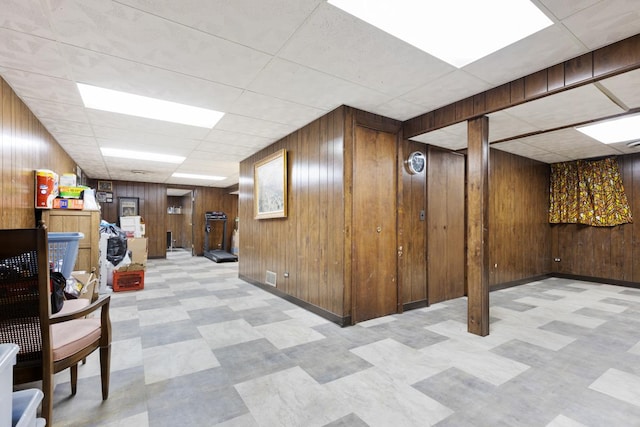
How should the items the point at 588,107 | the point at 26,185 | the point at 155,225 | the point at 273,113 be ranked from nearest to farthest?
the point at 588,107 → the point at 26,185 → the point at 273,113 → the point at 155,225

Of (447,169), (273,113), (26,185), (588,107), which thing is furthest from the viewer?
(447,169)

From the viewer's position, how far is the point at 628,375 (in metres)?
2.46

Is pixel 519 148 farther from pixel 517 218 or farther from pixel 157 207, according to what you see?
pixel 157 207

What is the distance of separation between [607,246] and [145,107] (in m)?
8.96

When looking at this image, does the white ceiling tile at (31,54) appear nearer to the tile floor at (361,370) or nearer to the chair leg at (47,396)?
the chair leg at (47,396)

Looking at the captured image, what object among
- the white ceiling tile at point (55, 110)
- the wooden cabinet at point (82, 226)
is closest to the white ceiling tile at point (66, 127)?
the white ceiling tile at point (55, 110)

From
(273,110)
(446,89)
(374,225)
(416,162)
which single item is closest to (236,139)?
(273,110)

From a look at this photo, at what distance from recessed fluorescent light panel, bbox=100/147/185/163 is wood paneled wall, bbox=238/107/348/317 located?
2.44 meters

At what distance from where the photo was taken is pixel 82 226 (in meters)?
4.23

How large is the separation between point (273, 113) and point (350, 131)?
1056 mm

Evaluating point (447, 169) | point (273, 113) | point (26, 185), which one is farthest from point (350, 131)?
point (26, 185)

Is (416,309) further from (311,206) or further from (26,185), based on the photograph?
(26,185)

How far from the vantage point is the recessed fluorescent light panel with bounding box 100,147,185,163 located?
5.99 meters

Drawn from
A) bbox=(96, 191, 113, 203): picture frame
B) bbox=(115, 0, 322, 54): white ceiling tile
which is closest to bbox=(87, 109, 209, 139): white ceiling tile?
bbox=(115, 0, 322, 54): white ceiling tile
